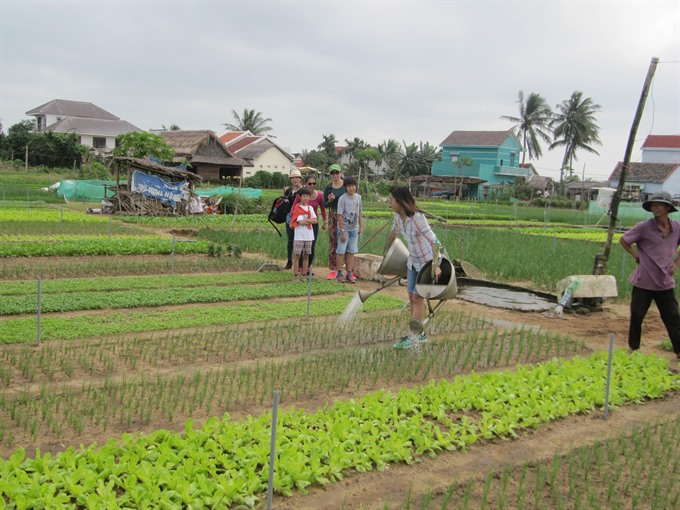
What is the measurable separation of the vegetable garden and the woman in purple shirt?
592mm

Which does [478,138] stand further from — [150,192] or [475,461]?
[475,461]

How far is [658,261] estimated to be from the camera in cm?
734

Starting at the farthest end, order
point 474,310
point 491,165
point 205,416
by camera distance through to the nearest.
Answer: point 491,165 → point 474,310 → point 205,416

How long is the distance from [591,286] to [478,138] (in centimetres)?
5478

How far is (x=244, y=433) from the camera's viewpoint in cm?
436

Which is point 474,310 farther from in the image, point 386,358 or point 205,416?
point 205,416

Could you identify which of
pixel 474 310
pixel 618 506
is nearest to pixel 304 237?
pixel 474 310

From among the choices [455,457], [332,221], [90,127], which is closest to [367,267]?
[332,221]

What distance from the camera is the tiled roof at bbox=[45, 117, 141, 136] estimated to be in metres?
57.3

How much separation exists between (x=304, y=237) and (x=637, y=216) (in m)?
35.4

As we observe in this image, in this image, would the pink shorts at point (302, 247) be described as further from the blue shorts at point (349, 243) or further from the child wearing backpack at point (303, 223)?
the blue shorts at point (349, 243)

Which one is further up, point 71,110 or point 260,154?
point 71,110

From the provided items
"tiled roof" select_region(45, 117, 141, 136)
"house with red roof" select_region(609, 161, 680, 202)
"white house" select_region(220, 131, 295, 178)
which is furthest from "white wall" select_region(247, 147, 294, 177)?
"house with red roof" select_region(609, 161, 680, 202)

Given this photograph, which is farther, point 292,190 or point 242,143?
point 242,143
